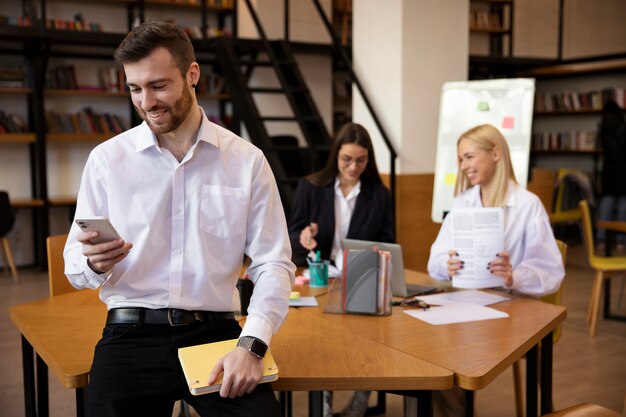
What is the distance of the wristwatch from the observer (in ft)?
5.70

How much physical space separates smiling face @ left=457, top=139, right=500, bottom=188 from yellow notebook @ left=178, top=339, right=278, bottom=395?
146cm

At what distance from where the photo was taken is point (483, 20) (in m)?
10.4

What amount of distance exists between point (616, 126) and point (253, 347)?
7833 mm

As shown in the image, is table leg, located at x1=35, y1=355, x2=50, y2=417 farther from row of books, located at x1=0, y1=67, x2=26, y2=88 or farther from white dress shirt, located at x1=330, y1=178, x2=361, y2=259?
row of books, located at x1=0, y1=67, x2=26, y2=88

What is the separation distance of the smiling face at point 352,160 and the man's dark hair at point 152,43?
187cm

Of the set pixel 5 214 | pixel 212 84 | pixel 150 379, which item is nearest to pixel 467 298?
pixel 150 379

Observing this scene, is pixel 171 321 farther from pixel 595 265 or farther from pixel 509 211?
pixel 595 265

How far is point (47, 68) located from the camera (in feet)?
25.3

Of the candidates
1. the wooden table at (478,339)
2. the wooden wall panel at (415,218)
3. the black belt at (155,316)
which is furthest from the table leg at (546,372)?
the wooden wall panel at (415,218)

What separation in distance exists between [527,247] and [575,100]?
326 inches

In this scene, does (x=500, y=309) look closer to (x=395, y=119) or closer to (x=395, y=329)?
(x=395, y=329)

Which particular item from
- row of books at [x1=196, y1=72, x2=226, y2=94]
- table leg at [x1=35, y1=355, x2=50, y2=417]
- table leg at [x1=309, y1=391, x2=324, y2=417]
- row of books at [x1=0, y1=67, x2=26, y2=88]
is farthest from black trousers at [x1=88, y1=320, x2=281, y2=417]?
row of books at [x1=196, y1=72, x2=226, y2=94]

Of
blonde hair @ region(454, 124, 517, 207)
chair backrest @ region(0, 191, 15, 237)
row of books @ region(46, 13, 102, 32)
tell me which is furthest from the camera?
row of books @ region(46, 13, 102, 32)

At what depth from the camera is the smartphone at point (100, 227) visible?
164 cm
